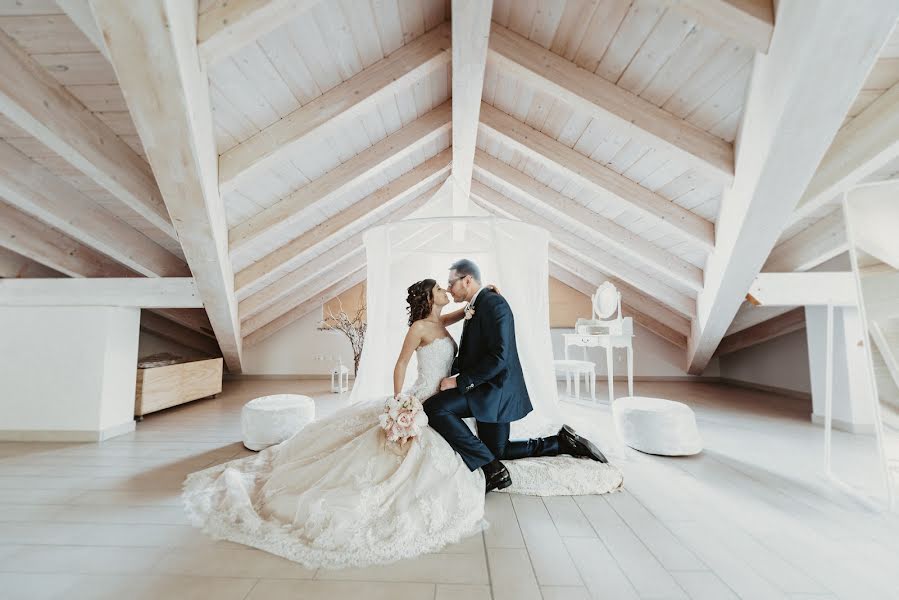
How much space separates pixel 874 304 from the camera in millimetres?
2082

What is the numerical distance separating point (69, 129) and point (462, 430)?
2916 mm

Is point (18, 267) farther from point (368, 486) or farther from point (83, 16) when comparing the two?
point (368, 486)

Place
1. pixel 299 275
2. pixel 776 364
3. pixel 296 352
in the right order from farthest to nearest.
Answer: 1. pixel 296 352
2. pixel 776 364
3. pixel 299 275

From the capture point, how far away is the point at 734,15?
1981 mm

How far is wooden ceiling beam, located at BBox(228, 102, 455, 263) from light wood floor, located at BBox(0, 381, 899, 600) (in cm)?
187

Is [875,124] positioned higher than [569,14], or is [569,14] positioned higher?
[569,14]

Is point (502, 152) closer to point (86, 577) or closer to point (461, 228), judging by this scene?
point (461, 228)

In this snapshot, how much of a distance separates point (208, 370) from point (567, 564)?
17.1 ft

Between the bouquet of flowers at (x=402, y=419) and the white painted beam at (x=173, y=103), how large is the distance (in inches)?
75.8

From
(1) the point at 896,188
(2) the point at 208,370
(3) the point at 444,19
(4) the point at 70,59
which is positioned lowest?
(2) the point at 208,370

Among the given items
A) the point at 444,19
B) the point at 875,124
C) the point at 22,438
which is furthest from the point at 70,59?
the point at 875,124

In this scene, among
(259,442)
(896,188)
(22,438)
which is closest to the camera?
(896,188)

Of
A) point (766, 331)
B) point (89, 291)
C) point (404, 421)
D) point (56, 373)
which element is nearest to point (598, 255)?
point (766, 331)

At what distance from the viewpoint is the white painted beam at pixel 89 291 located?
388cm
